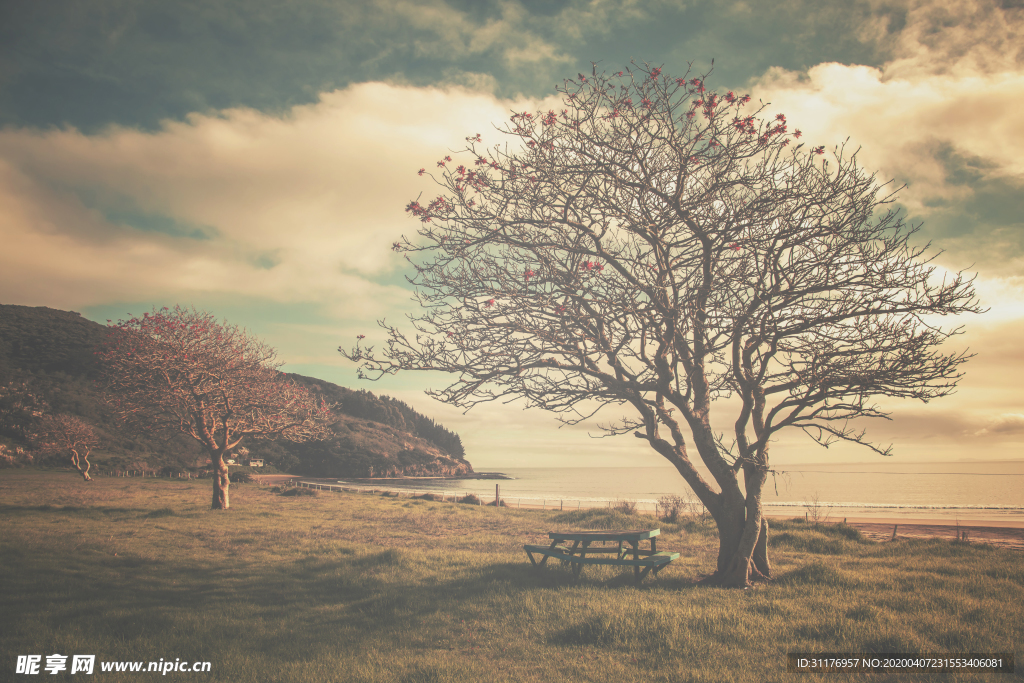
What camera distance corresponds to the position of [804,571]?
904 cm

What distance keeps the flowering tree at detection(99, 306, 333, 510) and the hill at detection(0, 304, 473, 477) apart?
1.60m

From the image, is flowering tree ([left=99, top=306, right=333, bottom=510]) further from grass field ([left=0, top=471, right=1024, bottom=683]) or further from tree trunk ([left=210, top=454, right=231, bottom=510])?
grass field ([left=0, top=471, right=1024, bottom=683])

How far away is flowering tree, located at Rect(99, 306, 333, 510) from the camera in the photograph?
20219 mm

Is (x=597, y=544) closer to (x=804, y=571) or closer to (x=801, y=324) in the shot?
(x=804, y=571)

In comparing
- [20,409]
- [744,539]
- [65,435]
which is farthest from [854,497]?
[20,409]

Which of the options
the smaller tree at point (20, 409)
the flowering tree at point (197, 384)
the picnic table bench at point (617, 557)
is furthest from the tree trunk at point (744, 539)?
the smaller tree at point (20, 409)

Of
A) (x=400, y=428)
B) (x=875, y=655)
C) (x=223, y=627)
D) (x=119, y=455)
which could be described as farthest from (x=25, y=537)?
(x=400, y=428)

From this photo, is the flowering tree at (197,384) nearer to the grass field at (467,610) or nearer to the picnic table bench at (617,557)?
the grass field at (467,610)

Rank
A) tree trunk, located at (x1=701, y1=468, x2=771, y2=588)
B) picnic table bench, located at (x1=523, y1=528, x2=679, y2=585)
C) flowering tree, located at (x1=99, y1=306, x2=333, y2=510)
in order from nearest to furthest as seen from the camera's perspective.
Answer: tree trunk, located at (x1=701, y1=468, x2=771, y2=588)
picnic table bench, located at (x1=523, y1=528, x2=679, y2=585)
flowering tree, located at (x1=99, y1=306, x2=333, y2=510)

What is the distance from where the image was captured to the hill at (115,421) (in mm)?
55250

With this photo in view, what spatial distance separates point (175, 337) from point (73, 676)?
1935cm

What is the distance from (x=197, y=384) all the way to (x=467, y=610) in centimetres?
1900

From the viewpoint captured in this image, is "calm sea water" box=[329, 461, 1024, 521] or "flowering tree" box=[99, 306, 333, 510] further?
"calm sea water" box=[329, 461, 1024, 521]

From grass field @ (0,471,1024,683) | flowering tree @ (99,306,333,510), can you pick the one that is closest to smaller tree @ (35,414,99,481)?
flowering tree @ (99,306,333,510)
